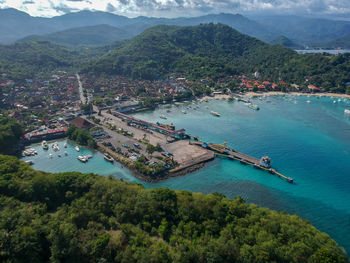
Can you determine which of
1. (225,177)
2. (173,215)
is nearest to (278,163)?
(225,177)

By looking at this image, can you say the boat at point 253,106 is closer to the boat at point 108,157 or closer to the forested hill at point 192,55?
the forested hill at point 192,55

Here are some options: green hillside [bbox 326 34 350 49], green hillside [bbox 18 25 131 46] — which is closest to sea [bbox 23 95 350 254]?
green hillside [bbox 18 25 131 46]

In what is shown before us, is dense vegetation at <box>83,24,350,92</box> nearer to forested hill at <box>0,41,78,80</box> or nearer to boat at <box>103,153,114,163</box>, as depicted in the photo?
forested hill at <box>0,41,78,80</box>

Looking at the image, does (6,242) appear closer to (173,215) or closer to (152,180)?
(173,215)

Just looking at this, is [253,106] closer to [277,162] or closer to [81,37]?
[277,162]

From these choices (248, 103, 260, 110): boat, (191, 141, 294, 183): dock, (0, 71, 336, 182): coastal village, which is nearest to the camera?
(191, 141, 294, 183): dock

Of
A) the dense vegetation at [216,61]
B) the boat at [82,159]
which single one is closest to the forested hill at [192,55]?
the dense vegetation at [216,61]

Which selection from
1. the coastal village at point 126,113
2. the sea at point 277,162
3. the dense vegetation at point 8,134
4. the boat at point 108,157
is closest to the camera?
the sea at point 277,162
